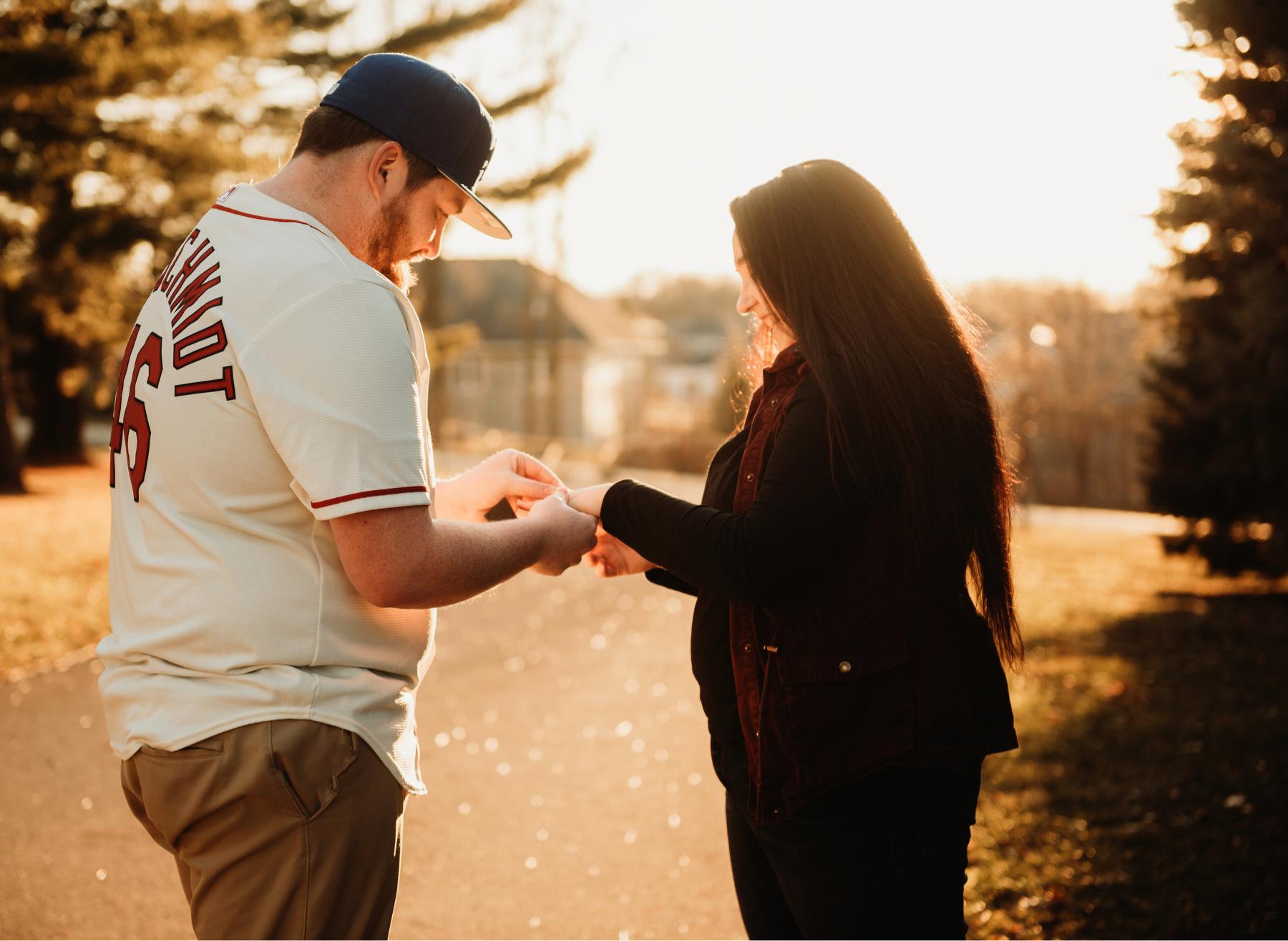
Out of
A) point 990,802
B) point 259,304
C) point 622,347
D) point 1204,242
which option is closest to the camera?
point 259,304

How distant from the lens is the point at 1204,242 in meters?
12.3

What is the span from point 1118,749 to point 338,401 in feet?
20.8

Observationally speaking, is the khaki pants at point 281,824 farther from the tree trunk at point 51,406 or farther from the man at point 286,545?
the tree trunk at point 51,406

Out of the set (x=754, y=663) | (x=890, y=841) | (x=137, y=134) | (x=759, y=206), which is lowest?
(x=890, y=841)

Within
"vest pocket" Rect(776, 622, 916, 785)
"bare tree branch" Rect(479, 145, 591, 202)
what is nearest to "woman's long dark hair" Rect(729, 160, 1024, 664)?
"vest pocket" Rect(776, 622, 916, 785)

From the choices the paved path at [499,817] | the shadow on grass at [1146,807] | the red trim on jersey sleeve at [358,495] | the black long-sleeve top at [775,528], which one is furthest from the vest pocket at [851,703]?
the shadow on grass at [1146,807]

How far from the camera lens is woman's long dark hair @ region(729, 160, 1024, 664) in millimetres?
2350

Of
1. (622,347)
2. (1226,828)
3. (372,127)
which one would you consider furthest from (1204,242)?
(622,347)

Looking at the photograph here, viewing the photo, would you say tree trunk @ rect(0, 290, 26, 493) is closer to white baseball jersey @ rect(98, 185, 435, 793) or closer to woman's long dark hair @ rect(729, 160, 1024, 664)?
white baseball jersey @ rect(98, 185, 435, 793)

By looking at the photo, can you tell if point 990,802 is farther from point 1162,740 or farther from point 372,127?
point 372,127

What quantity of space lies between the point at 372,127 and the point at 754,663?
4.42ft

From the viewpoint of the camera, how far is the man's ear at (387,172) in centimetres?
220

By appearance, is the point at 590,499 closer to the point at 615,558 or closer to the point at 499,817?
the point at 615,558

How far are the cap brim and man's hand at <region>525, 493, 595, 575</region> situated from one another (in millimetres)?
622
